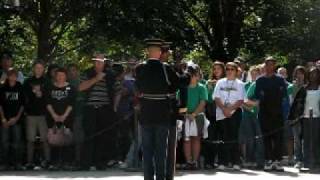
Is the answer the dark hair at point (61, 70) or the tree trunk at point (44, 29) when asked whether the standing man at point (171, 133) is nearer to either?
the dark hair at point (61, 70)

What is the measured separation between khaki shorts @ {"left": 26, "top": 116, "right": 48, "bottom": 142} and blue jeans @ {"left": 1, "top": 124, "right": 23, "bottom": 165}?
0.64 feet

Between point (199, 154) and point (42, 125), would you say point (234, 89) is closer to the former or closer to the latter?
point (199, 154)

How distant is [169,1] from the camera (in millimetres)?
26703

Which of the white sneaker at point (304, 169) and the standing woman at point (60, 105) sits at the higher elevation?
the standing woman at point (60, 105)

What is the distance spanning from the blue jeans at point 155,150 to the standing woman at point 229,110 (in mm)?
3711

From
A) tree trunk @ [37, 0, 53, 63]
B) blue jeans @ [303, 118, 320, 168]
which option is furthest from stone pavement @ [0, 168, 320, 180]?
tree trunk @ [37, 0, 53, 63]

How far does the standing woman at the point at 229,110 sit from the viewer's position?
14.3m

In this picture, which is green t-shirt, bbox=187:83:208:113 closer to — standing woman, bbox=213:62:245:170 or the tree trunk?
standing woman, bbox=213:62:245:170

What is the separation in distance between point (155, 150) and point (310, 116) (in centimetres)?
444

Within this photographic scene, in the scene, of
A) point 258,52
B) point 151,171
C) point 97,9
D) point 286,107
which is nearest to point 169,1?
point 97,9

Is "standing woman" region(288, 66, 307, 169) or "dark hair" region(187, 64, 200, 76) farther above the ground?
"dark hair" region(187, 64, 200, 76)

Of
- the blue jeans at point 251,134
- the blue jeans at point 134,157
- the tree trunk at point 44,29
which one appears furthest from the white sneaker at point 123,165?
the tree trunk at point 44,29

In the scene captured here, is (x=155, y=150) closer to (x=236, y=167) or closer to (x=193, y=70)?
(x=193, y=70)

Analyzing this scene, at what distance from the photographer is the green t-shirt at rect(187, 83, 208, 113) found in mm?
14290
